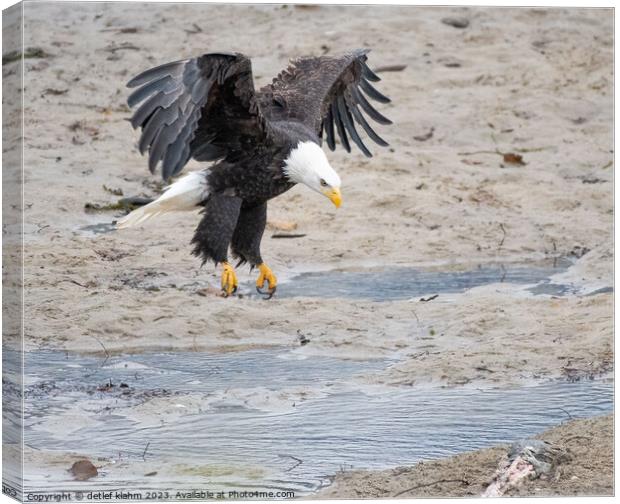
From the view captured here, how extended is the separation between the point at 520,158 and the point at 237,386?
3.48 m

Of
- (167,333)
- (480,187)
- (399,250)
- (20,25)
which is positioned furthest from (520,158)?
(20,25)

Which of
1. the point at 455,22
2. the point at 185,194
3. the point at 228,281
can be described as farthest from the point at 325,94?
the point at 455,22

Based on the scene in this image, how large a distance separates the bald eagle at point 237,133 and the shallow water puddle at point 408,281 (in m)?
0.86

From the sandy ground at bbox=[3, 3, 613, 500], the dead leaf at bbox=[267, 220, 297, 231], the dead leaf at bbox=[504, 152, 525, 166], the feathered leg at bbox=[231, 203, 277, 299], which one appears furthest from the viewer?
the dead leaf at bbox=[504, 152, 525, 166]

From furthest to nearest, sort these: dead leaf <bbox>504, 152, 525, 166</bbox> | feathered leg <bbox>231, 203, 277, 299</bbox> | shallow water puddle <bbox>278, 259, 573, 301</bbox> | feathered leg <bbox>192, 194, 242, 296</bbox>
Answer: dead leaf <bbox>504, 152, 525, 166</bbox>
shallow water puddle <bbox>278, 259, 573, 301</bbox>
feathered leg <bbox>231, 203, 277, 299</bbox>
feathered leg <bbox>192, 194, 242, 296</bbox>

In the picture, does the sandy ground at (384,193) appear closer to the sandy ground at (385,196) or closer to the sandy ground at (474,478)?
the sandy ground at (385,196)

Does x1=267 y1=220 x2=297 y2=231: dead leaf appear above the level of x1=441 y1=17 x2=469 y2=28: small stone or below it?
below

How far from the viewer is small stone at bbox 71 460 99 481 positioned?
Answer: 5.87 m

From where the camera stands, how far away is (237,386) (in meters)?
6.75

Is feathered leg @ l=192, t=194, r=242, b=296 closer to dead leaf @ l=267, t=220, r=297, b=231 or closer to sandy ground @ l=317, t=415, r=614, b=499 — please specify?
sandy ground @ l=317, t=415, r=614, b=499

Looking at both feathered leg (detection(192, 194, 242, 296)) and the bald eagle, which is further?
feathered leg (detection(192, 194, 242, 296))

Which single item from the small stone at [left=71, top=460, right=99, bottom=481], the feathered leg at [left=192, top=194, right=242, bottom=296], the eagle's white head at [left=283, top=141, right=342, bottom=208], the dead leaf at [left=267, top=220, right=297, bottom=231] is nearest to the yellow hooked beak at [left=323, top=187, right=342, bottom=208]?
the eagle's white head at [left=283, top=141, right=342, bottom=208]

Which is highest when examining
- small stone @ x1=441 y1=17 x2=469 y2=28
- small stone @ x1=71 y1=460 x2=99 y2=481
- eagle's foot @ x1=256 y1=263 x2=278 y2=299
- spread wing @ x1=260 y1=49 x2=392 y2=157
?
spread wing @ x1=260 y1=49 x2=392 y2=157

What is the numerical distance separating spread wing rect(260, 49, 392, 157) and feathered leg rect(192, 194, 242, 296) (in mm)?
527
